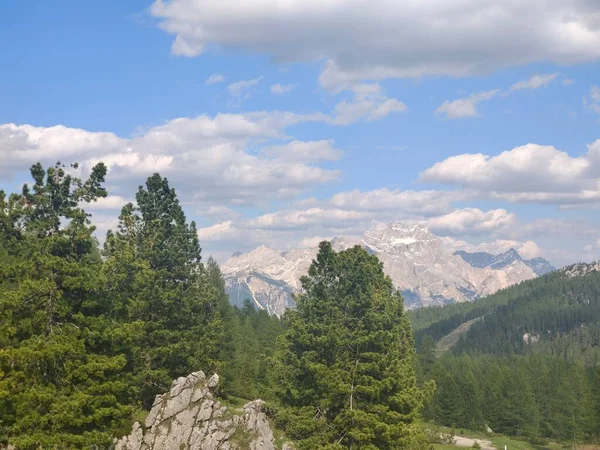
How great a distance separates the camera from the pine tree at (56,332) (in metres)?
28.7

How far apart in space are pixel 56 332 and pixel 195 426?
10.4 meters

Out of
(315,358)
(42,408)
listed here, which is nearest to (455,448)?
(315,358)

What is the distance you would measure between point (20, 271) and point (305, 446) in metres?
20.5

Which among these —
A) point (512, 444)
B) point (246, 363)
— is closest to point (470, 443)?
point (512, 444)

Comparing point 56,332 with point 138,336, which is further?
point 138,336

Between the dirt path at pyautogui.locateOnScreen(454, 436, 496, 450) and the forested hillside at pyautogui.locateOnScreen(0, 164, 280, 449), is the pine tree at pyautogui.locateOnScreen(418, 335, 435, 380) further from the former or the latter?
the forested hillside at pyautogui.locateOnScreen(0, 164, 280, 449)

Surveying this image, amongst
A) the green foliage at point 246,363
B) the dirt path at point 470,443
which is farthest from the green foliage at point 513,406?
the green foliage at point 246,363

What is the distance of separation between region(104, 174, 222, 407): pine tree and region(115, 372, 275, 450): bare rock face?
17.0 ft

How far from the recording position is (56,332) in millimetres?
30469

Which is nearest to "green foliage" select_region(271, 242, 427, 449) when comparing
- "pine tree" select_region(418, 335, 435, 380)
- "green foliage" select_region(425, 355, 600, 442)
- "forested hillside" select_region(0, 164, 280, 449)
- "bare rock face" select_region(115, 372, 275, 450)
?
"bare rock face" select_region(115, 372, 275, 450)

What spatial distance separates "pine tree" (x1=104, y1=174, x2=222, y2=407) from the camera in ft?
140

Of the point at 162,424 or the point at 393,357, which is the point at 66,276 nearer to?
the point at 162,424

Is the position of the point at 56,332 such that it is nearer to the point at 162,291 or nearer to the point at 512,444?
the point at 162,291

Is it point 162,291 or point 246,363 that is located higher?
point 162,291
